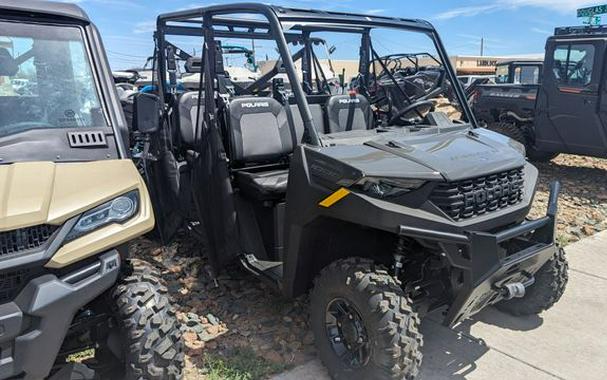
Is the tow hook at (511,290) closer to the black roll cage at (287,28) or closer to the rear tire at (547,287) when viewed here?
the rear tire at (547,287)

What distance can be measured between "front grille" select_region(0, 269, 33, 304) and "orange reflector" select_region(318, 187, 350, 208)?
1466mm

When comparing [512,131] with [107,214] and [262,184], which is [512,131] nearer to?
[262,184]

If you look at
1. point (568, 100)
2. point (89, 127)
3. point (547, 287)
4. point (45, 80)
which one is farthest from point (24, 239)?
point (568, 100)

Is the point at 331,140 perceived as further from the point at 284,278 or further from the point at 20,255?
the point at 20,255

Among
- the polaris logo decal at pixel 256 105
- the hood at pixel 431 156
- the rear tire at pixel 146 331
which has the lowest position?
the rear tire at pixel 146 331

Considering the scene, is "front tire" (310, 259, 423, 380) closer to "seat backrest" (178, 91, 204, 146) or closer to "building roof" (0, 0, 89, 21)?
"building roof" (0, 0, 89, 21)

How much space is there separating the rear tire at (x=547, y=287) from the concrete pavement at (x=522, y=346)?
13 cm

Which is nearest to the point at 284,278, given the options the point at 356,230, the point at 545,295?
the point at 356,230

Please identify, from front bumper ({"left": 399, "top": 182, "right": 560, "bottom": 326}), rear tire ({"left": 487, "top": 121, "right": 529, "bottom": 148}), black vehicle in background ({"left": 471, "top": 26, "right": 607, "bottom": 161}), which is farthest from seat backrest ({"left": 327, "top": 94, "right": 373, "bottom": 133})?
rear tire ({"left": 487, "top": 121, "right": 529, "bottom": 148})

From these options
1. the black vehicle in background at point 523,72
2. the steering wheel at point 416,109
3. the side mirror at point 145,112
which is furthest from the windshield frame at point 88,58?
the black vehicle in background at point 523,72

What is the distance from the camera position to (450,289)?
9.55ft

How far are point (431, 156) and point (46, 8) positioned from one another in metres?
2.30

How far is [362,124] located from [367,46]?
31.9 inches

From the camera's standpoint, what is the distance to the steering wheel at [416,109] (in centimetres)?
389
